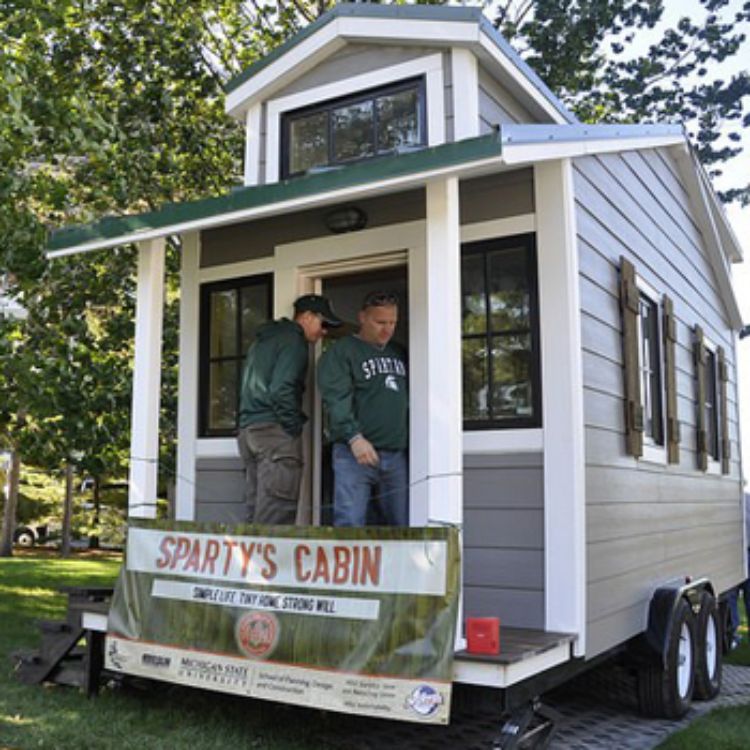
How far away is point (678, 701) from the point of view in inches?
193

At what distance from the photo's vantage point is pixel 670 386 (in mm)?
5844

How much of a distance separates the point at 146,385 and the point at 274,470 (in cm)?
79

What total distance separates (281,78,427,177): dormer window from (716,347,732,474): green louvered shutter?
4270mm

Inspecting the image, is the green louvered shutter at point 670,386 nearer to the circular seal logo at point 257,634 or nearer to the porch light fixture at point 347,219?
the porch light fixture at point 347,219

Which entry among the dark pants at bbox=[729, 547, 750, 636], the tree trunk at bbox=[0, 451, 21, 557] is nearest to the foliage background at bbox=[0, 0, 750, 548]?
the dark pants at bbox=[729, 547, 750, 636]

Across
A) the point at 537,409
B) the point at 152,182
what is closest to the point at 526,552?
the point at 537,409

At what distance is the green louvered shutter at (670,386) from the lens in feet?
19.0

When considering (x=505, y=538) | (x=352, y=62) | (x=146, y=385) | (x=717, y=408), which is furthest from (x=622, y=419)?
(x=717, y=408)

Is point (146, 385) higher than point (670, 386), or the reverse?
point (670, 386)

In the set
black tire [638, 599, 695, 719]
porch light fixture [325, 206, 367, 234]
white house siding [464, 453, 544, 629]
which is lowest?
black tire [638, 599, 695, 719]

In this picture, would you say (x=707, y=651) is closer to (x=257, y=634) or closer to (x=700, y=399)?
(x=700, y=399)

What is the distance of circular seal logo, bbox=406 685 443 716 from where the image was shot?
317 centimetres

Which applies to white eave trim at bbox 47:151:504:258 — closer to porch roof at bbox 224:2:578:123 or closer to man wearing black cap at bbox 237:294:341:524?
man wearing black cap at bbox 237:294:341:524

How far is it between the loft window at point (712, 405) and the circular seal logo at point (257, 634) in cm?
468
